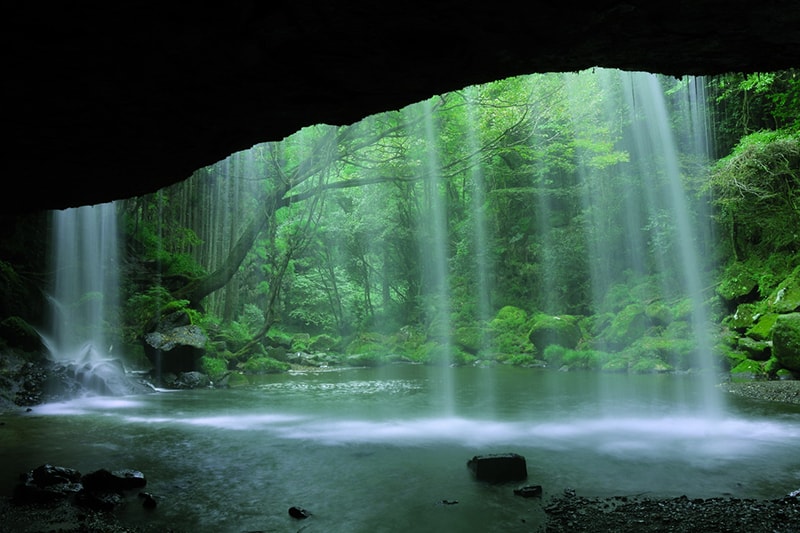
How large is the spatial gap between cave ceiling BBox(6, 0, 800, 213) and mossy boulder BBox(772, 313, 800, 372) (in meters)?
11.3

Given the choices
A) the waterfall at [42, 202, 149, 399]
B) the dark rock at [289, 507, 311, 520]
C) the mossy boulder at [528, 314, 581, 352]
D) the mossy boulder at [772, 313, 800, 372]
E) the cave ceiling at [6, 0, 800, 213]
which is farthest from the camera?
the mossy boulder at [528, 314, 581, 352]

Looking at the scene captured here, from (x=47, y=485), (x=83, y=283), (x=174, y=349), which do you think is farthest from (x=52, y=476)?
(x=83, y=283)

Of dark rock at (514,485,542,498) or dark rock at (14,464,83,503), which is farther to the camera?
dark rock at (514,485,542,498)

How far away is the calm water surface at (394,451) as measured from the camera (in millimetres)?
5047

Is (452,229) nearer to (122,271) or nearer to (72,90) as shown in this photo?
(122,271)

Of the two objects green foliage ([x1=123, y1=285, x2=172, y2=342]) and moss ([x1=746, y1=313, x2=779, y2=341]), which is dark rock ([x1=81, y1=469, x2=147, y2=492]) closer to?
green foliage ([x1=123, y1=285, x2=172, y2=342])

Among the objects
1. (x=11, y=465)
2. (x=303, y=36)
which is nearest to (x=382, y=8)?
(x=303, y=36)

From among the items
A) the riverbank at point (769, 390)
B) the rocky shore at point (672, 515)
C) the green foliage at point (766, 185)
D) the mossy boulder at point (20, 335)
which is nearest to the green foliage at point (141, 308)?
the mossy boulder at point (20, 335)

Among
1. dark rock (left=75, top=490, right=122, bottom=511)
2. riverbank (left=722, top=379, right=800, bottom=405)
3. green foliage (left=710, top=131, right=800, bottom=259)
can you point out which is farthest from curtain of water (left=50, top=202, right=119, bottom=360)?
green foliage (left=710, top=131, right=800, bottom=259)

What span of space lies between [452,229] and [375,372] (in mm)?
12599

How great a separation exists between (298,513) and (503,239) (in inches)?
1017

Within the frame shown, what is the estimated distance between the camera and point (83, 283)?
16.6 metres

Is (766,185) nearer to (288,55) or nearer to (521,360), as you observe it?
(521,360)

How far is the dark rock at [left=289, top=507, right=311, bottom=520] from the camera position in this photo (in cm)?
482
